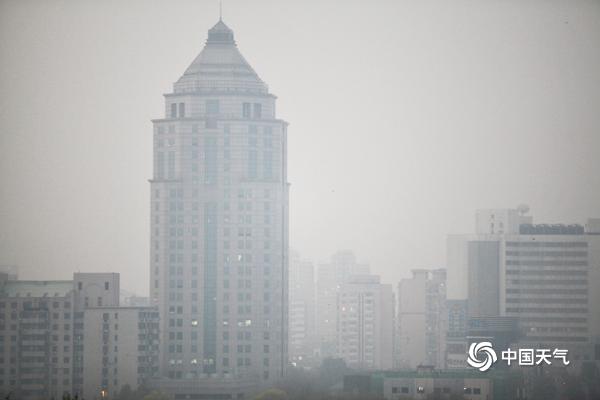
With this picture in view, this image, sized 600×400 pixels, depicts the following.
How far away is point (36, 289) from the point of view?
4417 inches

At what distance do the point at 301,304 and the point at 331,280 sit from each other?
224 inches

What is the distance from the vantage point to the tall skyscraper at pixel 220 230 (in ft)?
376

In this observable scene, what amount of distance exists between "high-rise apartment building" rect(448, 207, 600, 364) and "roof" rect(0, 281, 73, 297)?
27.7 m

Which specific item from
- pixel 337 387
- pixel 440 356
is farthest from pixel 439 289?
pixel 337 387

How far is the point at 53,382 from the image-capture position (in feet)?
359

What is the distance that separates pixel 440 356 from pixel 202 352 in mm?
32241

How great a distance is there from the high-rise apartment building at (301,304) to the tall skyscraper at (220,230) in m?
51.8

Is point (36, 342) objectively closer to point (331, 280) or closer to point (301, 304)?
point (301, 304)

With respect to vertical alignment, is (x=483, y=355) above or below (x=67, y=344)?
below

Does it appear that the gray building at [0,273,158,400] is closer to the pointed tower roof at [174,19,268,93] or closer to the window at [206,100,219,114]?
the window at [206,100,219,114]

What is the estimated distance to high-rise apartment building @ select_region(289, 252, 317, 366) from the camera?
172750 millimetres

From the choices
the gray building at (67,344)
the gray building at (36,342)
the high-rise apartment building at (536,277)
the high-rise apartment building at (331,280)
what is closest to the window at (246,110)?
the gray building at (67,344)

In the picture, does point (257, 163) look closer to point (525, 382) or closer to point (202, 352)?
point (202, 352)

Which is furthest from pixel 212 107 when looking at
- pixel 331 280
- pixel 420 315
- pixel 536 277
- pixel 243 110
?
pixel 331 280
